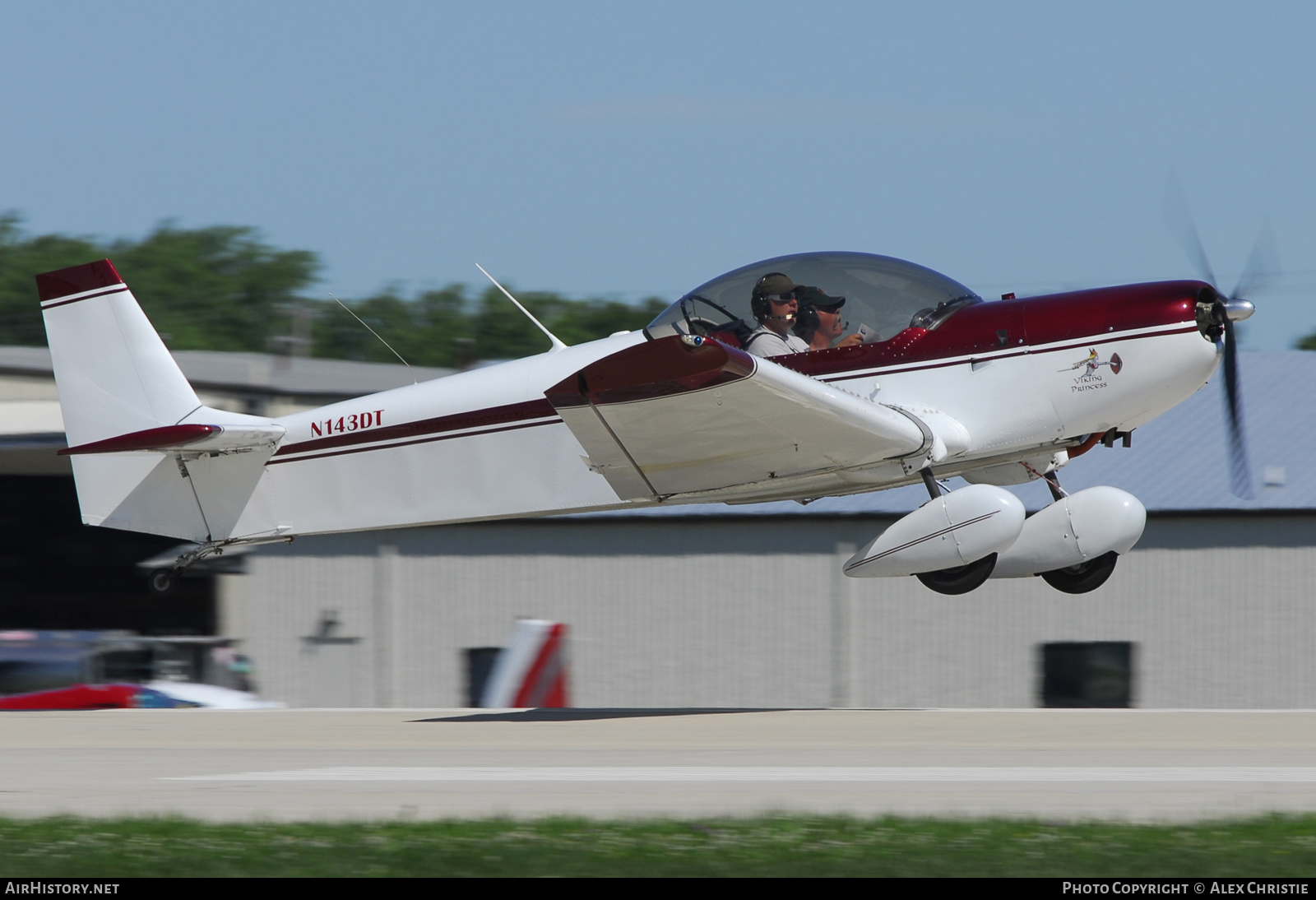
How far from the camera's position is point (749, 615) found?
2000 cm

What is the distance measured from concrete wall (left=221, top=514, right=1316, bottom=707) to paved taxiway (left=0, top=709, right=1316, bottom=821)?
7.01 m

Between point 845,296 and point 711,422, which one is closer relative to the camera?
point 711,422

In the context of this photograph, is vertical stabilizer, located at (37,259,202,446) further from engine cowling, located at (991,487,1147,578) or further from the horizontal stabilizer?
engine cowling, located at (991,487,1147,578)

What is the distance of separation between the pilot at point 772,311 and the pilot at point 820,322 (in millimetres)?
57

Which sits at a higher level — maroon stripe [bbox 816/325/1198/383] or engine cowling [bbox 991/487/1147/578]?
maroon stripe [bbox 816/325/1198/383]

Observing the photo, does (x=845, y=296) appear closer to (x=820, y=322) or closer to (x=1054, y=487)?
(x=820, y=322)

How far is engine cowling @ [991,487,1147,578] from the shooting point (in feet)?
32.7

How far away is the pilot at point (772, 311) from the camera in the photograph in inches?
393

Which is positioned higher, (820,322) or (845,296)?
(845,296)

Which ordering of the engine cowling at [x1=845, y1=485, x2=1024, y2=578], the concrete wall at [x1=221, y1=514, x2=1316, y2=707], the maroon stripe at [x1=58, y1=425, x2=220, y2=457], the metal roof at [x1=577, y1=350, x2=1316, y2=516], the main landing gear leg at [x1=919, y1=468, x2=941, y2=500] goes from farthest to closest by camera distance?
the metal roof at [x1=577, y1=350, x2=1316, y2=516], the concrete wall at [x1=221, y1=514, x2=1316, y2=707], the maroon stripe at [x1=58, y1=425, x2=220, y2=457], the main landing gear leg at [x1=919, y1=468, x2=941, y2=500], the engine cowling at [x1=845, y1=485, x2=1024, y2=578]

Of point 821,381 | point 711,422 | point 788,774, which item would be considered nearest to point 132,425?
point 711,422

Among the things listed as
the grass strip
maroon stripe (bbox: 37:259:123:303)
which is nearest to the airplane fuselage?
maroon stripe (bbox: 37:259:123:303)

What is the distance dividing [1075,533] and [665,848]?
5129 millimetres

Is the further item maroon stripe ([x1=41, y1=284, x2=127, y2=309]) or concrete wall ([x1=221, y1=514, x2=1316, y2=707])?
concrete wall ([x1=221, y1=514, x2=1316, y2=707])
